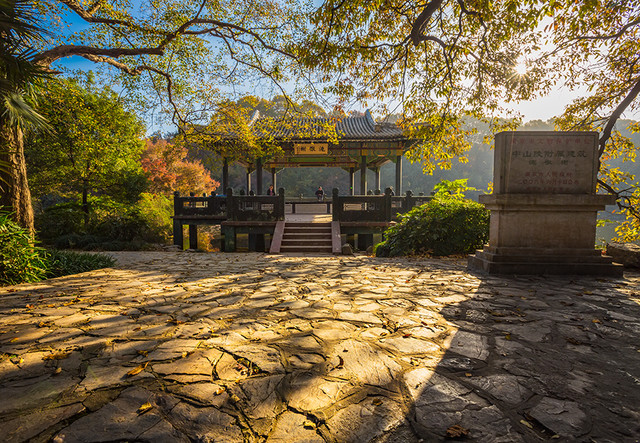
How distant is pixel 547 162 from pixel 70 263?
26.2 feet

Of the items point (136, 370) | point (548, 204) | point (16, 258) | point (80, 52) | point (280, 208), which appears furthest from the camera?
point (280, 208)

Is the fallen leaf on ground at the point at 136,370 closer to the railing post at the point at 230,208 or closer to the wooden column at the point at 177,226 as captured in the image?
the railing post at the point at 230,208

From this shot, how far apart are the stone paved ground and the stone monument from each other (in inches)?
40.4

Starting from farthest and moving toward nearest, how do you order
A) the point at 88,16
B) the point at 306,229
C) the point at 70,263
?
the point at 306,229 < the point at 88,16 < the point at 70,263

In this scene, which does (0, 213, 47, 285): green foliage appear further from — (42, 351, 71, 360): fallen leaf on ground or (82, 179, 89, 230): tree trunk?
(82, 179, 89, 230): tree trunk

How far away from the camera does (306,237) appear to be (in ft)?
37.9

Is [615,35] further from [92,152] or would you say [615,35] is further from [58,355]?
[92,152]

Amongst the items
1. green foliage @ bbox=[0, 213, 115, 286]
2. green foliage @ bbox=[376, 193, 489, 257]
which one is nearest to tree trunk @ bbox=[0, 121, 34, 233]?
green foliage @ bbox=[0, 213, 115, 286]

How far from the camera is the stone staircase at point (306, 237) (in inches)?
419

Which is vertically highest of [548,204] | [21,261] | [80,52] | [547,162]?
[80,52]

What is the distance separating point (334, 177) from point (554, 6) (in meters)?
38.2

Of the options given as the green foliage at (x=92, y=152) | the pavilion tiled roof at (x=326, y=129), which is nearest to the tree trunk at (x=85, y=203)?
the green foliage at (x=92, y=152)

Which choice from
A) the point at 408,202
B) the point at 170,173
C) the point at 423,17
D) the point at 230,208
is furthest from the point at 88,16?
the point at 170,173

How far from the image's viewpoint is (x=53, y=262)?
529 centimetres
